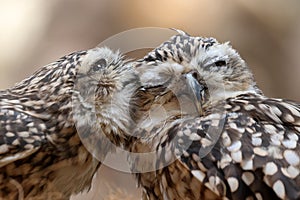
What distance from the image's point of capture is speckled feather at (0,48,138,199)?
1919 millimetres

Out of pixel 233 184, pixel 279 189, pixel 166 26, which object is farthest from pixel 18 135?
pixel 166 26

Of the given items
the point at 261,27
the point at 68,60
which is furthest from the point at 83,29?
the point at 68,60

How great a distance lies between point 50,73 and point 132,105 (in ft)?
1.00

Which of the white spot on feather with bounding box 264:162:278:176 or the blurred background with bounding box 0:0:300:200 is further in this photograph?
the blurred background with bounding box 0:0:300:200

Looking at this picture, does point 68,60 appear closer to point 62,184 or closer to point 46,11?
point 62,184

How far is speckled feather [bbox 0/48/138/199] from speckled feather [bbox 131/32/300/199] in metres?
0.12

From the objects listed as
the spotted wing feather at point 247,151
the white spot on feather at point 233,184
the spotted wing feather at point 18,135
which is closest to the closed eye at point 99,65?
the spotted wing feather at point 18,135

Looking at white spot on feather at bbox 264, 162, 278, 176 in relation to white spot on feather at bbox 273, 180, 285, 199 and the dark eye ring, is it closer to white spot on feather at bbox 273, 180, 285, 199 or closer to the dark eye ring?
white spot on feather at bbox 273, 180, 285, 199

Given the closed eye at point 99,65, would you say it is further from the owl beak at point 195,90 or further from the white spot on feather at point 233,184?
the white spot on feather at point 233,184

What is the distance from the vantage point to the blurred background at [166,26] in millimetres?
3869

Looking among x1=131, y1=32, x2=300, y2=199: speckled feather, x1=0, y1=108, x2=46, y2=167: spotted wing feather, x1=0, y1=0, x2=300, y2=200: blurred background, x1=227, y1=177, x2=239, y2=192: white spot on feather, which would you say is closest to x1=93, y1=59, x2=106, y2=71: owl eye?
x1=131, y1=32, x2=300, y2=199: speckled feather

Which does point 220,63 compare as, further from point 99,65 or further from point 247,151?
point 247,151

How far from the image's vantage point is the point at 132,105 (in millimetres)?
2100

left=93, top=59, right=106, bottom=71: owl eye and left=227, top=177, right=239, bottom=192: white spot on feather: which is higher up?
left=93, top=59, right=106, bottom=71: owl eye
